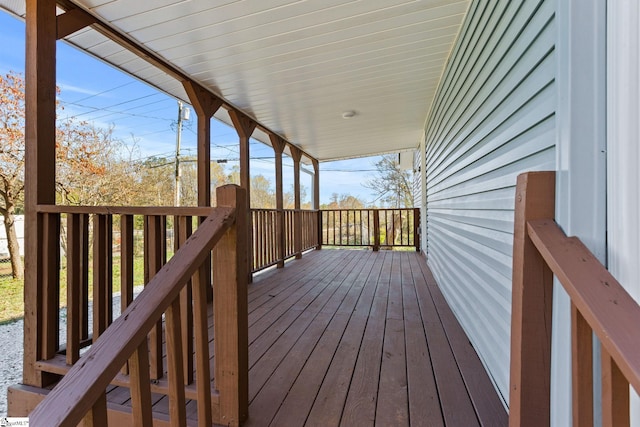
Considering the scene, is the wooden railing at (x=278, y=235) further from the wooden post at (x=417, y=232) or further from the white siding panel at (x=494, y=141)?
the white siding panel at (x=494, y=141)

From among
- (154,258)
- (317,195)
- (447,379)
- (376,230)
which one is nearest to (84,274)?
(154,258)

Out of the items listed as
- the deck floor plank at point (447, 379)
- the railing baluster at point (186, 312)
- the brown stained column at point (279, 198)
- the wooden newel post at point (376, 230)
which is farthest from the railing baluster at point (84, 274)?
the wooden newel post at point (376, 230)

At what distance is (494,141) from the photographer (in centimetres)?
162

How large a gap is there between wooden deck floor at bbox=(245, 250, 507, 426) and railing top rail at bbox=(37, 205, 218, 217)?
38.3 inches

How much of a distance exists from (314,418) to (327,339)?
770 mm

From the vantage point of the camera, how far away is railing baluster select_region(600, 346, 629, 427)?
57cm

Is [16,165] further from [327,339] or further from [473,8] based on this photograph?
[473,8]

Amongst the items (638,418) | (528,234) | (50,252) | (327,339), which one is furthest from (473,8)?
(50,252)

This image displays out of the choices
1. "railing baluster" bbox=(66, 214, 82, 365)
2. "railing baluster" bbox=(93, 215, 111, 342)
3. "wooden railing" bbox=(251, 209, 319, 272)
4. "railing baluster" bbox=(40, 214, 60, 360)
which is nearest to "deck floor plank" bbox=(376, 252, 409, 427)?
"railing baluster" bbox=(93, 215, 111, 342)

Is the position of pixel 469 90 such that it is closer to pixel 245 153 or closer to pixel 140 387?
pixel 140 387

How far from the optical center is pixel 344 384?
5.07 feet

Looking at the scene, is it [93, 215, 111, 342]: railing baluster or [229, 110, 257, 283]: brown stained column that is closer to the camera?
[93, 215, 111, 342]: railing baluster

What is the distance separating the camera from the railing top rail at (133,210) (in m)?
1.35

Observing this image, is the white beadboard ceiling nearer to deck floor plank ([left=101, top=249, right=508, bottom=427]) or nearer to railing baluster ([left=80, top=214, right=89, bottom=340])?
railing baluster ([left=80, top=214, right=89, bottom=340])
